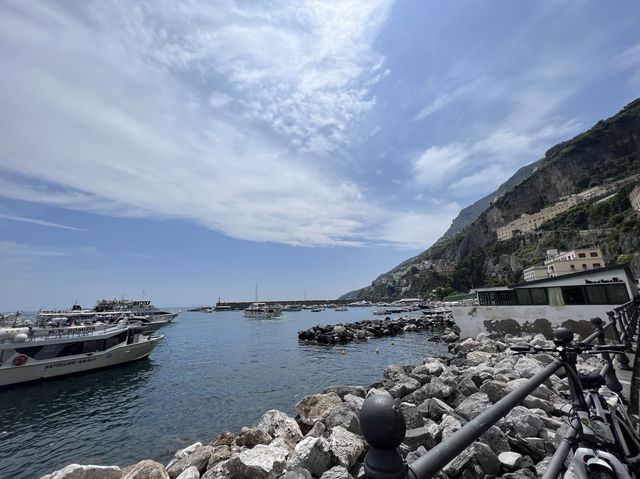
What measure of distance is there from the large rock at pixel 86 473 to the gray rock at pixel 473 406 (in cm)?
880

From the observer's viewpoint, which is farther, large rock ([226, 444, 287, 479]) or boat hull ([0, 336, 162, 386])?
boat hull ([0, 336, 162, 386])

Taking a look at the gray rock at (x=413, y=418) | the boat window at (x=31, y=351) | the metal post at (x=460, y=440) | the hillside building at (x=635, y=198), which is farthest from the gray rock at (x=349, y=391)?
the hillside building at (x=635, y=198)

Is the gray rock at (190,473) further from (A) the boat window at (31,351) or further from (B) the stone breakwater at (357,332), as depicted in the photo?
(B) the stone breakwater at (357,332)

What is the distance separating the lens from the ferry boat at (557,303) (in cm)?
1897

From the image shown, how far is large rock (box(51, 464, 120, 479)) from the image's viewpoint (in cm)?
720

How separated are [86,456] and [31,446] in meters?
3.35

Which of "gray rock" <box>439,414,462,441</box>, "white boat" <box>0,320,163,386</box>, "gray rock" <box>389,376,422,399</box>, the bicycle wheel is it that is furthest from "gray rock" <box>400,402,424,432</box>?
"white boat" <box>0,320,163,386</box>

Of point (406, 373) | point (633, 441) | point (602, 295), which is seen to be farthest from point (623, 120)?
point (633, 441)

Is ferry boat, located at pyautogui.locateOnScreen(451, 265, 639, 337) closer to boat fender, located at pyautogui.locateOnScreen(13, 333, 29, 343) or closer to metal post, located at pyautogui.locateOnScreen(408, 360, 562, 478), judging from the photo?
metal post, located at pyautogui.locateOnScreen(408, 360, 562, 478)

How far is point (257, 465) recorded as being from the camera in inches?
257

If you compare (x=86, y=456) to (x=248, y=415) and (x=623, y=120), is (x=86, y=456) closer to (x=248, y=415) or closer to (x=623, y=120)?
(x=248, y=415)

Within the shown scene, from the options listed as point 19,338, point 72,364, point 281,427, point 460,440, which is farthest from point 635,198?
point 19,338

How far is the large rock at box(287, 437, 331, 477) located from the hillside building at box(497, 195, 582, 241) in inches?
5816

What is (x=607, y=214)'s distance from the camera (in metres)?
96.2
